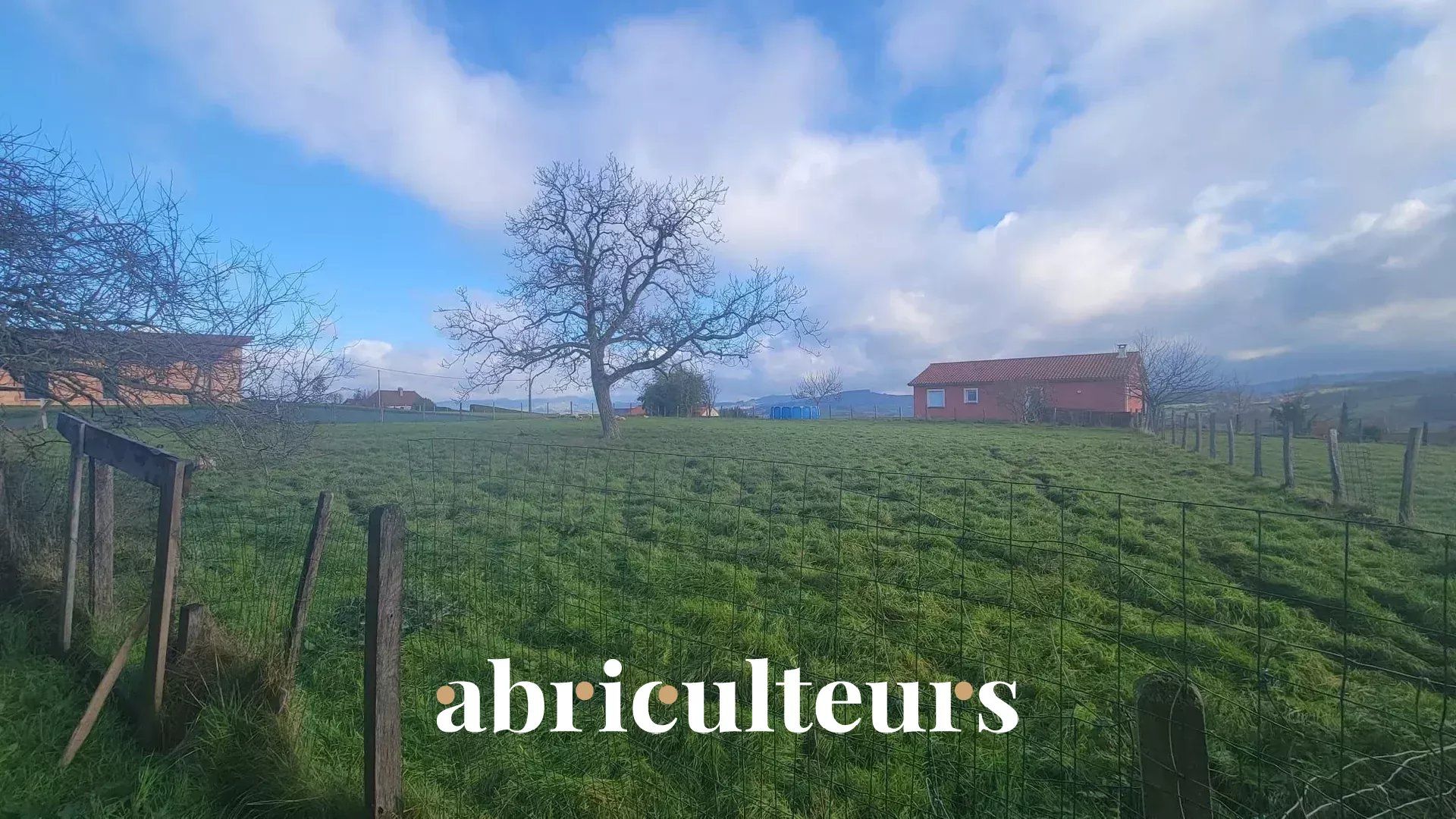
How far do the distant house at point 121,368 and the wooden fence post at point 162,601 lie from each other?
3.16m

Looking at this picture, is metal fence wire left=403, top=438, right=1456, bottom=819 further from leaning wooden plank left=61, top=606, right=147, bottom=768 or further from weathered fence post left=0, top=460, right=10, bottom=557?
weathered fence post left=0, top=460, right=10, bottom=557

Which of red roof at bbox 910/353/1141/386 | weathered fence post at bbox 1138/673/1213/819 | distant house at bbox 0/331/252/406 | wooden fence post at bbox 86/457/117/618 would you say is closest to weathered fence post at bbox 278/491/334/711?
wooden fence post at bbox 86/457/117/618

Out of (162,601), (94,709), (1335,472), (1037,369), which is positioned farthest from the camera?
(1037,369)

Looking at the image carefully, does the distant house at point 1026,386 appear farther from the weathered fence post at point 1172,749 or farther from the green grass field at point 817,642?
the weathered fence post at point 1172,749

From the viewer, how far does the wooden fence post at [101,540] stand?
3.69m

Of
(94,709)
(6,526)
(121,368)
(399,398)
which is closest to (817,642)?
(94,709)

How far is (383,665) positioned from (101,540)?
2.85 m

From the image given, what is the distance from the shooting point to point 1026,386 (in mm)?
35594

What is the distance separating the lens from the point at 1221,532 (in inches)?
282

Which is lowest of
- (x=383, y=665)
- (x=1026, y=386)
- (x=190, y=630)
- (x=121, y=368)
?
(x=190, y=630)

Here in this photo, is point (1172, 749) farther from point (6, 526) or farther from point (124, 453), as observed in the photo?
point (6, 526)

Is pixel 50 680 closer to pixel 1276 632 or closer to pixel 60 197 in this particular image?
pixel 60 197

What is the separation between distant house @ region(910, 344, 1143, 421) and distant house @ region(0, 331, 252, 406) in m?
32.8

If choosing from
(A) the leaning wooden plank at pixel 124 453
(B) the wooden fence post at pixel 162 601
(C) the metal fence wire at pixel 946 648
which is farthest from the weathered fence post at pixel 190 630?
(C) the metal fence wire at pixel 946 648
